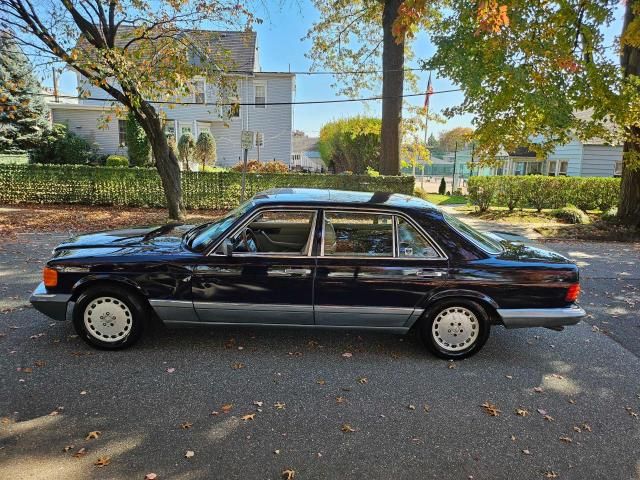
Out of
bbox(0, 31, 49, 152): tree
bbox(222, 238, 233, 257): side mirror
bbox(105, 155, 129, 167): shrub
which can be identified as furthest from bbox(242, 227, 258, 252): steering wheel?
bbox(0, 31, 49, 152): tree

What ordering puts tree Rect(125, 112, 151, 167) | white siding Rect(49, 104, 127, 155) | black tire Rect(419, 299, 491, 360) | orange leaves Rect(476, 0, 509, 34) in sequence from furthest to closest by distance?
white siding Rect(49, 104, 127, 155)
tree Rect(125, 112, 151, 167)
orange leaves Rect(476, 0, 509, 34)
black tire Rect(419, 299, 491, 360)

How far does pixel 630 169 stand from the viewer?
12.1m

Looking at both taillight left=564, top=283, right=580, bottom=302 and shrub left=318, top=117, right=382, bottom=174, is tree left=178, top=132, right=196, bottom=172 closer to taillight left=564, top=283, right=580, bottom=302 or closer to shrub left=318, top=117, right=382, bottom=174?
shrub left=318, top=117, right=382, bottom=174

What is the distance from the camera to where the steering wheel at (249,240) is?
4.13 metres

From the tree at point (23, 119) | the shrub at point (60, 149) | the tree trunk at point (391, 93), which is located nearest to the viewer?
the tree trunk at point (391, 93)

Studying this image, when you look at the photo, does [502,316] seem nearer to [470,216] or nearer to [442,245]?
[442,245]

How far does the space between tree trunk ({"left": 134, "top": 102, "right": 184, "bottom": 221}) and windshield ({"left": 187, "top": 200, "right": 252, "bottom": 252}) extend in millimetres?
8166

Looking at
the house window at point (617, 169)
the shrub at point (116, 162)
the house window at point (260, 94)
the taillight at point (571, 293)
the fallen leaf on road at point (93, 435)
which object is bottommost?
the fallen leaf on road at point (93, 435)

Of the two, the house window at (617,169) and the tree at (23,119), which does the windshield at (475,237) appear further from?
the house window at (617,169)

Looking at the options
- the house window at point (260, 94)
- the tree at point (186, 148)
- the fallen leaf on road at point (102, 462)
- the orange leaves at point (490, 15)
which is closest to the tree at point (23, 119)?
the tree at point (186, 148)

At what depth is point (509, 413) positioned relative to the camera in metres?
3.41

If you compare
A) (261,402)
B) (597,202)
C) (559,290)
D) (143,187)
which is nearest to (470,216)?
(597,202)

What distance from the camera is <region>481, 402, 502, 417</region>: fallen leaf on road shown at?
3.39 meters

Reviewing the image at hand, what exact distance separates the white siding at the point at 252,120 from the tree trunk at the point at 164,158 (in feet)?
46.5
